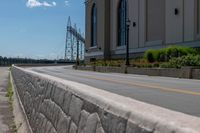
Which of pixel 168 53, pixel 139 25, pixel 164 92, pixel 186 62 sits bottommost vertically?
pixel 164 92

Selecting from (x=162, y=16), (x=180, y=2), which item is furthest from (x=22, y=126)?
(x=162, y=16)

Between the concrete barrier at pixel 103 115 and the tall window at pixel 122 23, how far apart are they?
69.8m

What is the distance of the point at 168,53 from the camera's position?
47844 mm

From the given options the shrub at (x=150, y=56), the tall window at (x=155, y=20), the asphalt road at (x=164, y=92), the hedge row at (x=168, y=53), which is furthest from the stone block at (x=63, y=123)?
the tall window at (x=155, y=20)

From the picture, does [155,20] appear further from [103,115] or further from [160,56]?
[103,115]

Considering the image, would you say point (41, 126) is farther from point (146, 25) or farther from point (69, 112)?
point (146, 25)

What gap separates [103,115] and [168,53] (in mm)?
43944

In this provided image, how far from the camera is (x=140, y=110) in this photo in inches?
152

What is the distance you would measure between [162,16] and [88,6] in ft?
145

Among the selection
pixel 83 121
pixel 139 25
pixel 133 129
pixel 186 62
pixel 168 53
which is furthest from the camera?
pixel 139 25

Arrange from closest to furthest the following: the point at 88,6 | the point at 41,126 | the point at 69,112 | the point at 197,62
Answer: the point at 69,112 < the point at 41,126 < the point at 197,62 < the point at 88,6

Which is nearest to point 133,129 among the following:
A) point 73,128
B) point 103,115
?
point 103,115

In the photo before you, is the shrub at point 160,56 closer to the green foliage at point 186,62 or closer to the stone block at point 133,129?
the green foliage at point 186,62

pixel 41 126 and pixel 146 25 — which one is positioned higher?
pixel 146 25
